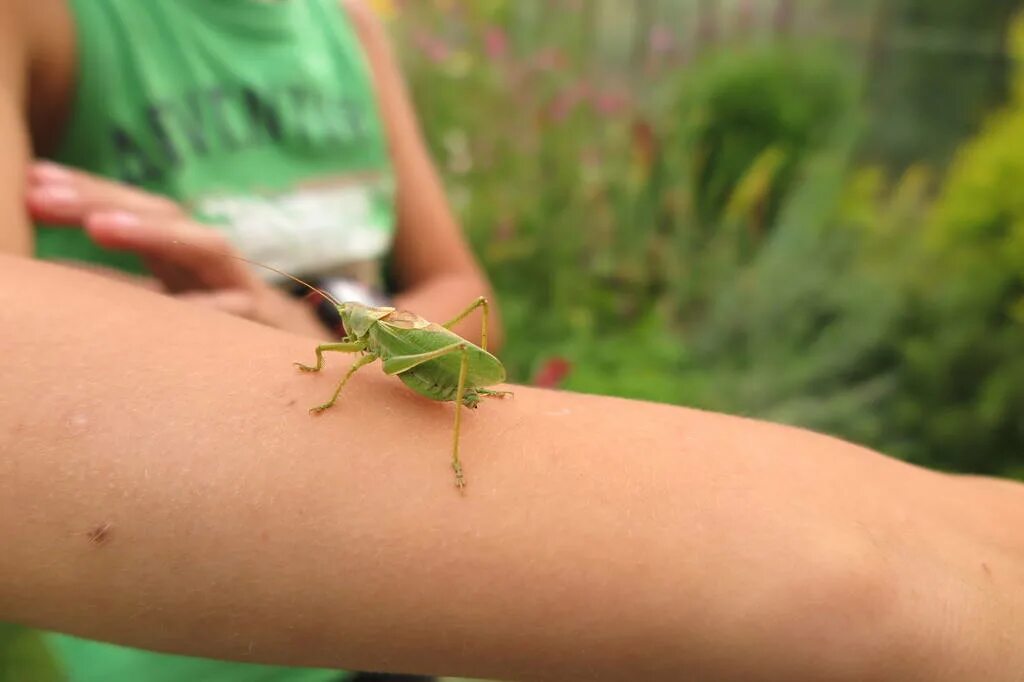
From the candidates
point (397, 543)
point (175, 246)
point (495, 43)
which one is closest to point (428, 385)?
point (397, 543)

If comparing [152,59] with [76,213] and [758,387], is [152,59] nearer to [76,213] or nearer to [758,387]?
[76,213]

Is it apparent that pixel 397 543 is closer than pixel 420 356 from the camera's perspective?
Yes

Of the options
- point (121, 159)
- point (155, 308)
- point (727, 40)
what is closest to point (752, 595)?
point (155, 308)

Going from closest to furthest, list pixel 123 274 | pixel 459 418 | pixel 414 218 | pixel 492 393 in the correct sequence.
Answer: pixel 459 418
pixel 492 393
pixel 123 274
pixel 414 218

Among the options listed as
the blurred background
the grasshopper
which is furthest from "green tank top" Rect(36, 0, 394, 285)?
the blurred background

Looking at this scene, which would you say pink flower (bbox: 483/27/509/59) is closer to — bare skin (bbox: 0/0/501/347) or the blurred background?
the blurred background

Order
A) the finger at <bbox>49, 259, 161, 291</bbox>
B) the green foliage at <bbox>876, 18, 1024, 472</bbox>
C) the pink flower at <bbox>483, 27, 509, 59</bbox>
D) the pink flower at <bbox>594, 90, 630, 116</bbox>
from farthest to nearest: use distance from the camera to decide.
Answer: the pink flower at <bbox>594, 90, 630, 116</bbox> → the pink flower at <bbox>483, 27, 509, 59</bbox> → the green foliage at <bbox>876, 18, 1024, 472</bbox> → the finger at <bbox>49, 259, 161, 291</bbox>

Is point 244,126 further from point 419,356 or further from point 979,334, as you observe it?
point 979,334
